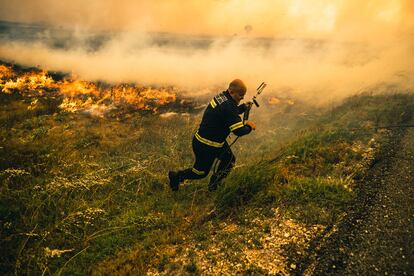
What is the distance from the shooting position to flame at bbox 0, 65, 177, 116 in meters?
14.6

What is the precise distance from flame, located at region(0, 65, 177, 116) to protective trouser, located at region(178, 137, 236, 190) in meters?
10.1

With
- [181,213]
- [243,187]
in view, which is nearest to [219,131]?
[243,187]

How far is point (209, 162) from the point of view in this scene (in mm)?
4520

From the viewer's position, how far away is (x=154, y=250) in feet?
10.3

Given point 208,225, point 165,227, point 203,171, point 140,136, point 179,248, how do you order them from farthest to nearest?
point 140,136 → point 203,171 → point 165,227 → point 208,225 → point 179,248

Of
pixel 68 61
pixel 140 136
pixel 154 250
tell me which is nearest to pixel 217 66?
pixel 68 61

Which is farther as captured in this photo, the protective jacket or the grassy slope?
the protective jacket

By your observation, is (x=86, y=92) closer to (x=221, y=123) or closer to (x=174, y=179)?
(x=174, y=179)

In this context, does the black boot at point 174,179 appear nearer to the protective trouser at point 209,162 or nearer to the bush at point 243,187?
the protective trouser at point 209,162

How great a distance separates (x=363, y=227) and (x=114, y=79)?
19.4m

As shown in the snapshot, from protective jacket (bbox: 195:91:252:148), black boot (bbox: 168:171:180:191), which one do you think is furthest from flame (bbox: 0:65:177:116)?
protective jacket (bbox: 195:91:252:148)

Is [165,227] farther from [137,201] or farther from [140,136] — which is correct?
[140,136]

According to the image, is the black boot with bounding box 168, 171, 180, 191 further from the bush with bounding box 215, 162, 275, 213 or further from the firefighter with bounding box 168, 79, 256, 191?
the bush with bounding box 215, 162, 275, 213

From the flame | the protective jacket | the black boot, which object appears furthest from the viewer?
the flame
